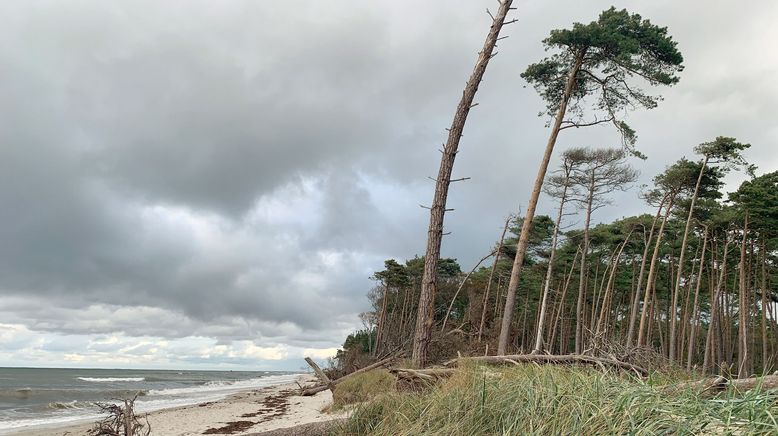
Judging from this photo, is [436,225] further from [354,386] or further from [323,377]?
[323,377]

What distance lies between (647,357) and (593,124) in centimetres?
901

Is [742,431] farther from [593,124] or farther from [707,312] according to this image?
[707,312]

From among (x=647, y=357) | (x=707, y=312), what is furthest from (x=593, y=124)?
(x=707, y=312)

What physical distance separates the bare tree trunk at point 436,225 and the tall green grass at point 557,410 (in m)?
3.28

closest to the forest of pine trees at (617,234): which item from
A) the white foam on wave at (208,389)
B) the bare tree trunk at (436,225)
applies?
the bare tree trunk at (436,225)

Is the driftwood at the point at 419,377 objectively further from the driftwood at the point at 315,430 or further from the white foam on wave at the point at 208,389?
the white foam on wave at the point at 208,389

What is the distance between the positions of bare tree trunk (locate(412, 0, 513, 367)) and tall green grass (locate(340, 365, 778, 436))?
328cm

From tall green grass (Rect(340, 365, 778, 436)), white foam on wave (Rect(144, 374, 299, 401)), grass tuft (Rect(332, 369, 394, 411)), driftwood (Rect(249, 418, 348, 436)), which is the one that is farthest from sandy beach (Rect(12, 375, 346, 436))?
white foam on wave (Rect(144, 374, 299, 401))

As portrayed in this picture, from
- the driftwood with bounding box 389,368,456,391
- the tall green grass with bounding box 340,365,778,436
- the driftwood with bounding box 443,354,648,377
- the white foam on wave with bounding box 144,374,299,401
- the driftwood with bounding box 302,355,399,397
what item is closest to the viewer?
the tall green grass with bounding box 340,365,778,436

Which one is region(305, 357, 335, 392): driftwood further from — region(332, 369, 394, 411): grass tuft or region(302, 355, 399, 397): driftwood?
region(332, 369, 394, 411): grass tuft

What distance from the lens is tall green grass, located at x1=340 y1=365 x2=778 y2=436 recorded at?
8.73 feet

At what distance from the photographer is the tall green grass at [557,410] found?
266 cm

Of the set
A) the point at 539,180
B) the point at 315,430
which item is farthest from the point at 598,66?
the point at 315,430

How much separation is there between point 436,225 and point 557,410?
210 inches
